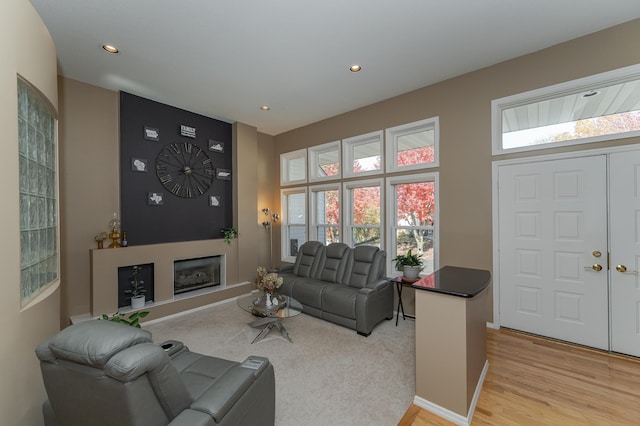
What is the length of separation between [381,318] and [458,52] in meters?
3.47

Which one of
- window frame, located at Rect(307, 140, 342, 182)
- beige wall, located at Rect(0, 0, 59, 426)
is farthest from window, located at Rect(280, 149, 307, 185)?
beige wall, located at Rect(0, 0, 59, 426)

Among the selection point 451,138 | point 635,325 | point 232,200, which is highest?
point 451,138

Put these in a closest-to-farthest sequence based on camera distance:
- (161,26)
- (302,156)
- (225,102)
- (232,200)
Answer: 1. (161,26)
2. (225,102)
3. (232,200)
4. (302,156)

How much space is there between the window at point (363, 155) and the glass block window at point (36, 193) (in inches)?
153

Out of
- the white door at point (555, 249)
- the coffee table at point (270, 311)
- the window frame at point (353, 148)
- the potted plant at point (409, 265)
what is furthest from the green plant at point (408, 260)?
the coffee table at point (270, 311)

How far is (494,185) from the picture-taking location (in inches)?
132

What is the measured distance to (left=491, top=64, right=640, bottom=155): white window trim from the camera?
2.66 meters

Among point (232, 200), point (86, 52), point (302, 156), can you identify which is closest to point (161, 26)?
point (86, 52)

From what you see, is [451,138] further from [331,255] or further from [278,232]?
[278,232]

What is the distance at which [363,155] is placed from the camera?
486cm

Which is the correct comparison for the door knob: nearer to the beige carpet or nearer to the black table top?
the black table top

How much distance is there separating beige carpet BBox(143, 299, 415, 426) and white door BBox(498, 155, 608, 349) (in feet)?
4.87

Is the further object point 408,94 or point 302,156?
point 302,156

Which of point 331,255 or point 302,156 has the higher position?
point 302,156
